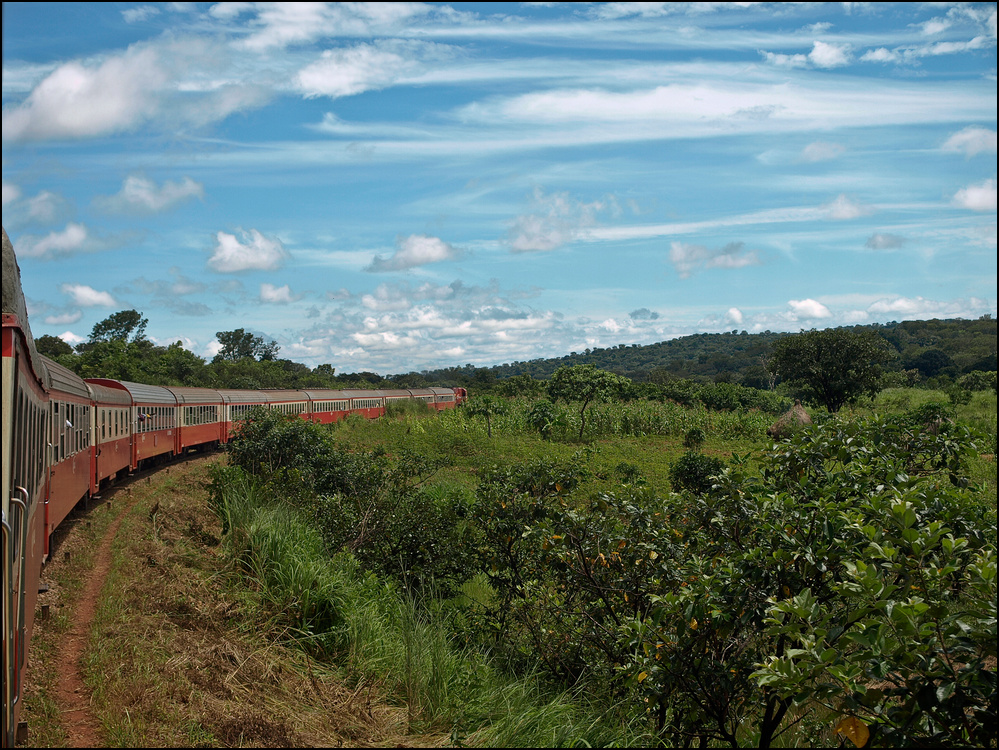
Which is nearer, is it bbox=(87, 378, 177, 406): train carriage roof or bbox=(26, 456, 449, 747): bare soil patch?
bbox=(26, 456, 449, 747): bare soil patch

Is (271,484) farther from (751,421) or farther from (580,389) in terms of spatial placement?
(751,421)

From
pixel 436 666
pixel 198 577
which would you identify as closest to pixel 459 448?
pixel 198 577

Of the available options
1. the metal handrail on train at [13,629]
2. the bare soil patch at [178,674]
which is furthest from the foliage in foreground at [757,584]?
the metal handrail on train at [13,629]

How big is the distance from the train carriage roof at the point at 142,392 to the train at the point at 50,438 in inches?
1.5

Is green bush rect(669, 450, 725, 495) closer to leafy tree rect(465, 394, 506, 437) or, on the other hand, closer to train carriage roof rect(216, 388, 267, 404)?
leafy tree rect(465, 394, 506, 437)

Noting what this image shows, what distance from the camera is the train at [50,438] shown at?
4.06 metres

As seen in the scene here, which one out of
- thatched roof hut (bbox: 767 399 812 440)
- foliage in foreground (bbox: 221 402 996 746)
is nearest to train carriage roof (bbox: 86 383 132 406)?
foliage in foreground (bbox: 221 402 996 746)

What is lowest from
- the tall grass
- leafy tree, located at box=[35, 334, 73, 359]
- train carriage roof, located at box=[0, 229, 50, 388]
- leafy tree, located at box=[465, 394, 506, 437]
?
the tall grass

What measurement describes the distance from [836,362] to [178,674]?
118 feet

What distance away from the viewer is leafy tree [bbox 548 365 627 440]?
3116 cm

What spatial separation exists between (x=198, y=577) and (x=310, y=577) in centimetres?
163

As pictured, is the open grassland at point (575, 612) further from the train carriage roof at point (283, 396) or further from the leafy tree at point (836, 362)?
the leafy tree at point (836, 362)

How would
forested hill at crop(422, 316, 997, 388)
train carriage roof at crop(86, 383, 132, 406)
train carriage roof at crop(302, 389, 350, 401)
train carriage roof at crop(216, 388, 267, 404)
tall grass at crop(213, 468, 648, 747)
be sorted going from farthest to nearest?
1. forested hill at crop(422, 316, 997, 388)
2. train carriage roof at crop(302, 389, 350, 401)
3. train carriage roof at crop(216, 388, 267, 404)
4. train carriage roof at crop(86, 383, 132, 406)
5. tall grass at crop(213, 468, 648, 747)

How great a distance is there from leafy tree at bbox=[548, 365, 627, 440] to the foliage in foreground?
2184cm
